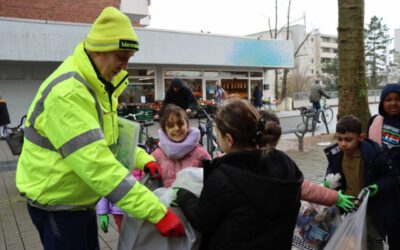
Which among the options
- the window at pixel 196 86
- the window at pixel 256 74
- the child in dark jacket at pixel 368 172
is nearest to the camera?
the child in dark jacket at pixel 368 172

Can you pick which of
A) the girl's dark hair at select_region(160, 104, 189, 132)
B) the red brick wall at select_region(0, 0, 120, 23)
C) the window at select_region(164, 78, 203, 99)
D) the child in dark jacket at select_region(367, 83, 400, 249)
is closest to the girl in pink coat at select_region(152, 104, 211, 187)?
the girl's dark hair at select_region(160, 104, 189, 132)

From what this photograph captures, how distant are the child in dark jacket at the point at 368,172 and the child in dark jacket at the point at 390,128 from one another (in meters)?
0.18

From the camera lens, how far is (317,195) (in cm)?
223

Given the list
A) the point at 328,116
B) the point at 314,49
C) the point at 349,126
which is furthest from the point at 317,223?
the point at 314,49

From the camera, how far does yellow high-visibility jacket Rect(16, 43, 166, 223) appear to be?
1.63m

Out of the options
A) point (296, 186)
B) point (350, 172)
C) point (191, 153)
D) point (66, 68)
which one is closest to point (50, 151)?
point (66, 68)

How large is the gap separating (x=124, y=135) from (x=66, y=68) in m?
0.52

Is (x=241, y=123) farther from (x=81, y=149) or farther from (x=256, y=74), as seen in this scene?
(x=256, y=74)

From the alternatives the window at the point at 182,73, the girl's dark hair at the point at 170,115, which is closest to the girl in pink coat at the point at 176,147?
the girl's dark hair at the point at 170,115

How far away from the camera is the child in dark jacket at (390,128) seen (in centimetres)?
292

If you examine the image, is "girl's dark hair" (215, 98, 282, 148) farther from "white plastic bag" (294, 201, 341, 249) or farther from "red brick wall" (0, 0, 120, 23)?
"red brick wall" (0, 0, 120, 23)

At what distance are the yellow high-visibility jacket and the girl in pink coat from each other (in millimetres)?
891

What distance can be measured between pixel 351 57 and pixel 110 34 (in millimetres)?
6386

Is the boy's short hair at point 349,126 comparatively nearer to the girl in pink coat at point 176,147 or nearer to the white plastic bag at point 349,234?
the white plastic bag at point 349,234
